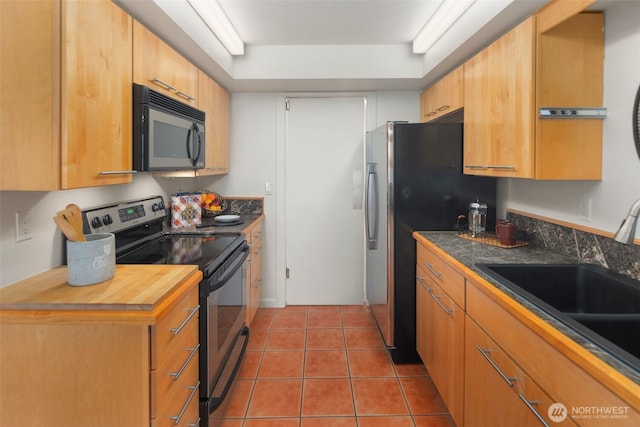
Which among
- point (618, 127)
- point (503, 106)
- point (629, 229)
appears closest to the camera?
point (629, 229)

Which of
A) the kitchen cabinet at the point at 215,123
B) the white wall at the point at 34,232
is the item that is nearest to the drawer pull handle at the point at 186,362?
the white wall at the point at 34,232

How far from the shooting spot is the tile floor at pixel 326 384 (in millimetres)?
2008

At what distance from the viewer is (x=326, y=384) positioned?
2334mm

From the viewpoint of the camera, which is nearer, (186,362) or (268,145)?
(186,362)

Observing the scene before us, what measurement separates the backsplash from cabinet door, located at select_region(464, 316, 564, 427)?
67 cm

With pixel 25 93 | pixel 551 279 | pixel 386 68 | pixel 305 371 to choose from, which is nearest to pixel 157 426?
pixel 25 93

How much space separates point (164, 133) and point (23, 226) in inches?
31.2

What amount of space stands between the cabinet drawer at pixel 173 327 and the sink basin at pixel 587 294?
127 cm

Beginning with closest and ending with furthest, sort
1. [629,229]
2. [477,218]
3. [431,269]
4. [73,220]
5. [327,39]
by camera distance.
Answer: [629,229] → [73,220] → [431,269] → [477,218] → [327,39]

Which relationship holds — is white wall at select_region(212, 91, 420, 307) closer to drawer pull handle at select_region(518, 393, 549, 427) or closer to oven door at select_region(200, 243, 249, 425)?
oven door at select_region(200, 243, 249, 425)

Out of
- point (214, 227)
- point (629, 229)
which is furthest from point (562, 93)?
point (214, 227)

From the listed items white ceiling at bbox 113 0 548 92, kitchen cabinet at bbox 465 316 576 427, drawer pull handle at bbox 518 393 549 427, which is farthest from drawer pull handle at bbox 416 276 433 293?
white ceiling at bbox 113 0 548 92

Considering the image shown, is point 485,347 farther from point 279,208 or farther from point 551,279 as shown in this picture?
point 279,208

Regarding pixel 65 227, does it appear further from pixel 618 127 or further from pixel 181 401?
pixel 618 127
